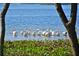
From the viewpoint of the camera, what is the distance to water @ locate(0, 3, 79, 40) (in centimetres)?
223

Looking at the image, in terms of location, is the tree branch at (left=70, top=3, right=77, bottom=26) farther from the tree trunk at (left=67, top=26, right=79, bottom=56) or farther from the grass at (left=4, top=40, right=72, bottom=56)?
the grass at (left=4, top=40, right=72, bottom=56)

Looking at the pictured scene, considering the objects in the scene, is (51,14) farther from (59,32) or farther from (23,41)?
(23,41)

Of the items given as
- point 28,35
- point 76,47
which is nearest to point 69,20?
Answer: point 76,47

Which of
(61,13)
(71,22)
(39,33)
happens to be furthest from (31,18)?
(71,22)

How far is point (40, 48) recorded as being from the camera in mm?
2262

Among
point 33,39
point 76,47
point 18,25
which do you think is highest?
point 18,25

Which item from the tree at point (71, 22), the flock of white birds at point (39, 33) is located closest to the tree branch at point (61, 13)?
the tree at point (71, 22)

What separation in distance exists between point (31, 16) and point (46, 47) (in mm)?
327

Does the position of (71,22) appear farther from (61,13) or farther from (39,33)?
(39,33)

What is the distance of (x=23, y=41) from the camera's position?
7.43 feet

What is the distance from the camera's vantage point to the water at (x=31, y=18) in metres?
2.23

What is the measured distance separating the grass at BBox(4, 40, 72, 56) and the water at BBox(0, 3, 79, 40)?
6cm

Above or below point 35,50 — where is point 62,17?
above

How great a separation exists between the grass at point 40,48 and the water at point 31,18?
6 centimetres
